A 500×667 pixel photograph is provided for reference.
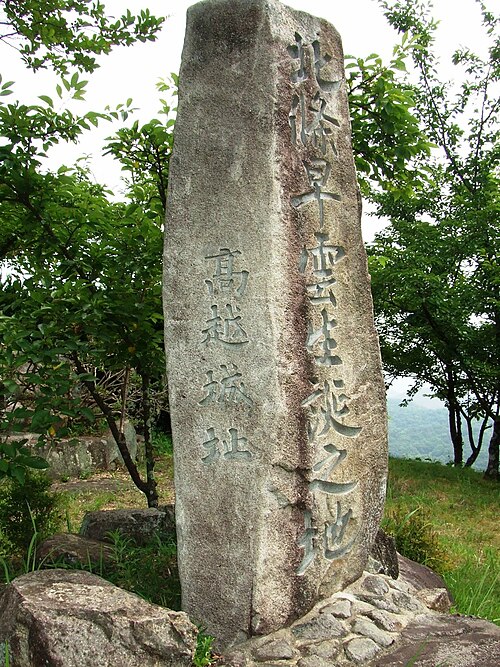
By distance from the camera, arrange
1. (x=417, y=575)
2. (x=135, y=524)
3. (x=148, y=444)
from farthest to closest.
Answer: (x=148, y=444) < (x=135, y=524) < (x=417, y=575)

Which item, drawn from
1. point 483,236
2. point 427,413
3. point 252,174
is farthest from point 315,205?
point 427,413

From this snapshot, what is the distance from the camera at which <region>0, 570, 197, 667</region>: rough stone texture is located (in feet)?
9.27

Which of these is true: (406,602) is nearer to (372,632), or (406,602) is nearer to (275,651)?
(372,632)

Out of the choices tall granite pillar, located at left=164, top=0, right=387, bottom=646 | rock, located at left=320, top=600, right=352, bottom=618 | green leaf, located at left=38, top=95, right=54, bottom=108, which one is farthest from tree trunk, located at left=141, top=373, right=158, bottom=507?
rock, located at left=320, top=600, right=352, bottom=618

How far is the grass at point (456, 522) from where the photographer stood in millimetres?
5055

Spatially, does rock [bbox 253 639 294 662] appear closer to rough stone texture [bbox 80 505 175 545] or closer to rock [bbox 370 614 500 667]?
rock [bbox 370 614 500 667]

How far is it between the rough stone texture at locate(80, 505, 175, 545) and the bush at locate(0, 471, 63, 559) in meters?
0.30

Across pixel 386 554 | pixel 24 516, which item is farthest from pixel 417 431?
pixel 386 554

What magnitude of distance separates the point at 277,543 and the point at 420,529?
7.12 feet

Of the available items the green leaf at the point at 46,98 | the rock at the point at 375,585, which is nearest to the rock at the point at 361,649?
the rock at the point at 375,585

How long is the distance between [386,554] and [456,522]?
3980 millimetres

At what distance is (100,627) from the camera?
290 cm

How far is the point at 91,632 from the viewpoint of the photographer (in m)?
2.88

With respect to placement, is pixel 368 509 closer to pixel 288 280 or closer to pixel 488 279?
pixel 288 280
